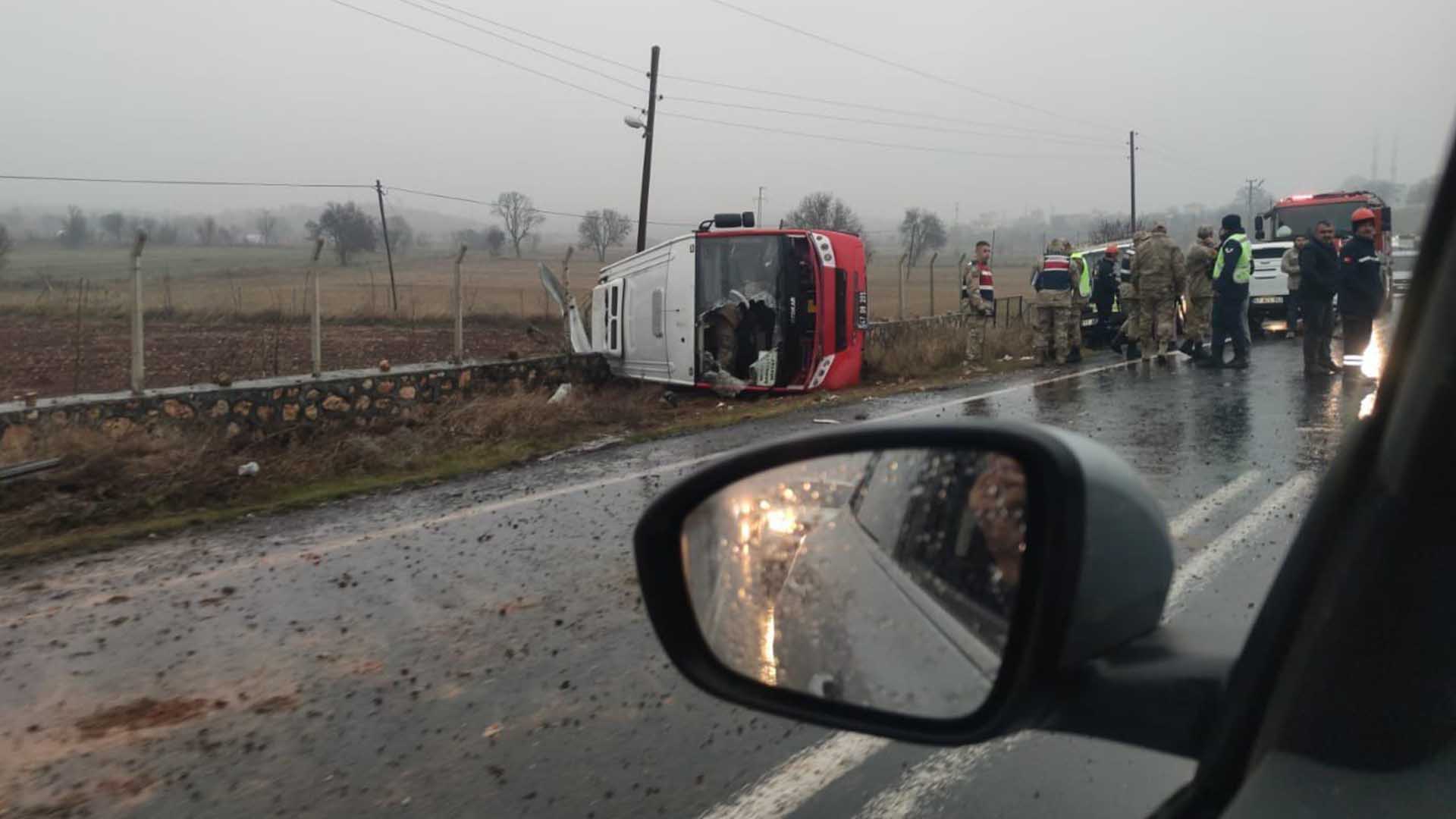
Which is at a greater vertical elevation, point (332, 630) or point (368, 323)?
point (368, 323)

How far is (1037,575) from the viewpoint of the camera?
5.15 feet

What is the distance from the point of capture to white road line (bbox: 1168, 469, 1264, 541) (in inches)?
239

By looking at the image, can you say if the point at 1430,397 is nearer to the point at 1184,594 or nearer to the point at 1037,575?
the point at 1037,575

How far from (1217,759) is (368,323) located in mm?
33679

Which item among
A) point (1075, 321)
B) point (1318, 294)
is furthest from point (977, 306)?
point (1318, 294)

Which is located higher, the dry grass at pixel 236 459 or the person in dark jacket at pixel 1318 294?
the person in dark jacket at pixel 1318 294

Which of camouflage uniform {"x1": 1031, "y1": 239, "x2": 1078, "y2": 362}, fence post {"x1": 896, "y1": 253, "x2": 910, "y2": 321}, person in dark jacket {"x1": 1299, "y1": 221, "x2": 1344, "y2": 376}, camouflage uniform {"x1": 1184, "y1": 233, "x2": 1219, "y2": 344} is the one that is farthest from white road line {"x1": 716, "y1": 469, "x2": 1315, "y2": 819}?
fence post {"x1": 896, "y1": 253, "x2": 910, "y2": 321}

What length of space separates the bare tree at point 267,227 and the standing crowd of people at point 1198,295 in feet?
99.9

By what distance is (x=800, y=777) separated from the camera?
3.39m

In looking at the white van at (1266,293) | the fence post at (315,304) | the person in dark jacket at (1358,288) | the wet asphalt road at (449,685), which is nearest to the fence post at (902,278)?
the white van at (1266,293)

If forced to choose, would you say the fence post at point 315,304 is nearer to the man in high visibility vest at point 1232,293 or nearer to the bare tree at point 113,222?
the man in high visibility vest at point 1232,293

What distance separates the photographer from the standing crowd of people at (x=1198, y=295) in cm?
1141

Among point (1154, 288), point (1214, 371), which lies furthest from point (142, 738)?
point (1154, 288)

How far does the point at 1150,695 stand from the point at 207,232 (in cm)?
4666
